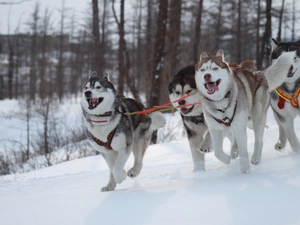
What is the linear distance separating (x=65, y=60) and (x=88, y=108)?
31794 millimetres

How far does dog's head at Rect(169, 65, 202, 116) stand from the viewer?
440 cm

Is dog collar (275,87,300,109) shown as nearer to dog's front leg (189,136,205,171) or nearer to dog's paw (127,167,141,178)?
dog's front leg (189,136,205,171)

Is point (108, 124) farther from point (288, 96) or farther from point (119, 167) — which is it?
point (288, 96)

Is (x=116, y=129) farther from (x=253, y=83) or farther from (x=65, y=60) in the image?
(x=65, y=60)

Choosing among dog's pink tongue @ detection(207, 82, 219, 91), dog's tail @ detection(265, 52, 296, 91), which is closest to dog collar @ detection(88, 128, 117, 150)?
dog's pink tongue @ detection(207, 82, 219, 91)

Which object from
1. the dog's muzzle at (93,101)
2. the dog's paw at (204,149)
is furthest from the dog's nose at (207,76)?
the dog's muzzle at (93,101)

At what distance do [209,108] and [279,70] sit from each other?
4.17 feet

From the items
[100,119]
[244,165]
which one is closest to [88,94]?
[100,119]

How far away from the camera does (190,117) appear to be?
468 cm

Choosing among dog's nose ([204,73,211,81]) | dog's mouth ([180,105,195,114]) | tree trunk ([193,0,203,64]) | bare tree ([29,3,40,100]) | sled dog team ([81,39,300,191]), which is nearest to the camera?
dog's nose ([204,73,211,81])

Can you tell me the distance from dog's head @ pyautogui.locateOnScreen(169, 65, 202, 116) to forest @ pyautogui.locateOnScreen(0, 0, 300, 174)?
3991mm

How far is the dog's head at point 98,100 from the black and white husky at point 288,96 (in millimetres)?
2188

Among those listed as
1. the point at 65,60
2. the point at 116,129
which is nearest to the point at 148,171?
the point at 116,129

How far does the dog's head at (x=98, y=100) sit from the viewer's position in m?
4.01
